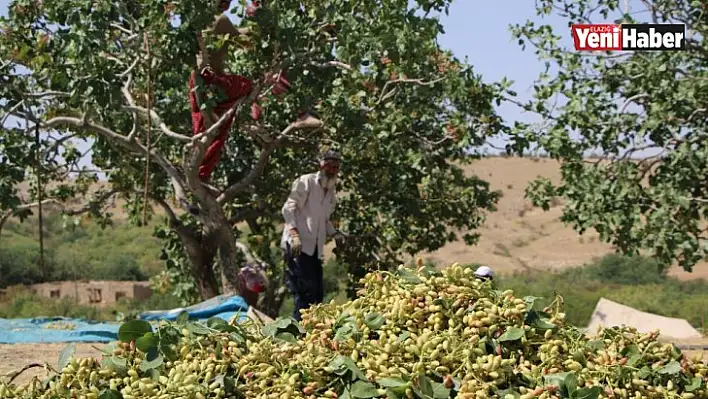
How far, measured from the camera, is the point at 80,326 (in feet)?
28.3

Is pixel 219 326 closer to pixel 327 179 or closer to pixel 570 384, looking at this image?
pixel 570 384

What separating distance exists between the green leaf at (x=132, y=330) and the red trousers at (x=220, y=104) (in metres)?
5.35

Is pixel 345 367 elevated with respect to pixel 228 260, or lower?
elevated

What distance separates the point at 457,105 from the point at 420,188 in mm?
1318

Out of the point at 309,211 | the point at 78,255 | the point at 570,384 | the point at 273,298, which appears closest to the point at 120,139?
the point at 309,211

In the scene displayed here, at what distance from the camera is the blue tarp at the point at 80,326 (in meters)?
7.43

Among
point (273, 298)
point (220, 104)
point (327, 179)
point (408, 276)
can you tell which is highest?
point (220, 104)

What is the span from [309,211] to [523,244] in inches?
1191

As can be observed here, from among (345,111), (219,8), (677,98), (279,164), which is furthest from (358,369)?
(279,164)

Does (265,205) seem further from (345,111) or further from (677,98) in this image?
(677,98)

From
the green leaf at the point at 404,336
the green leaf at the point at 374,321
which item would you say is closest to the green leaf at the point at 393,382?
the green leaf at the point at 404,336

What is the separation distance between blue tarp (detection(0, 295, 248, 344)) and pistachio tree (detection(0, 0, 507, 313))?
85 cm

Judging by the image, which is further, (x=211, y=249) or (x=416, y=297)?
(x=211, y=249)

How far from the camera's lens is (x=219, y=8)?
24.9 feet
